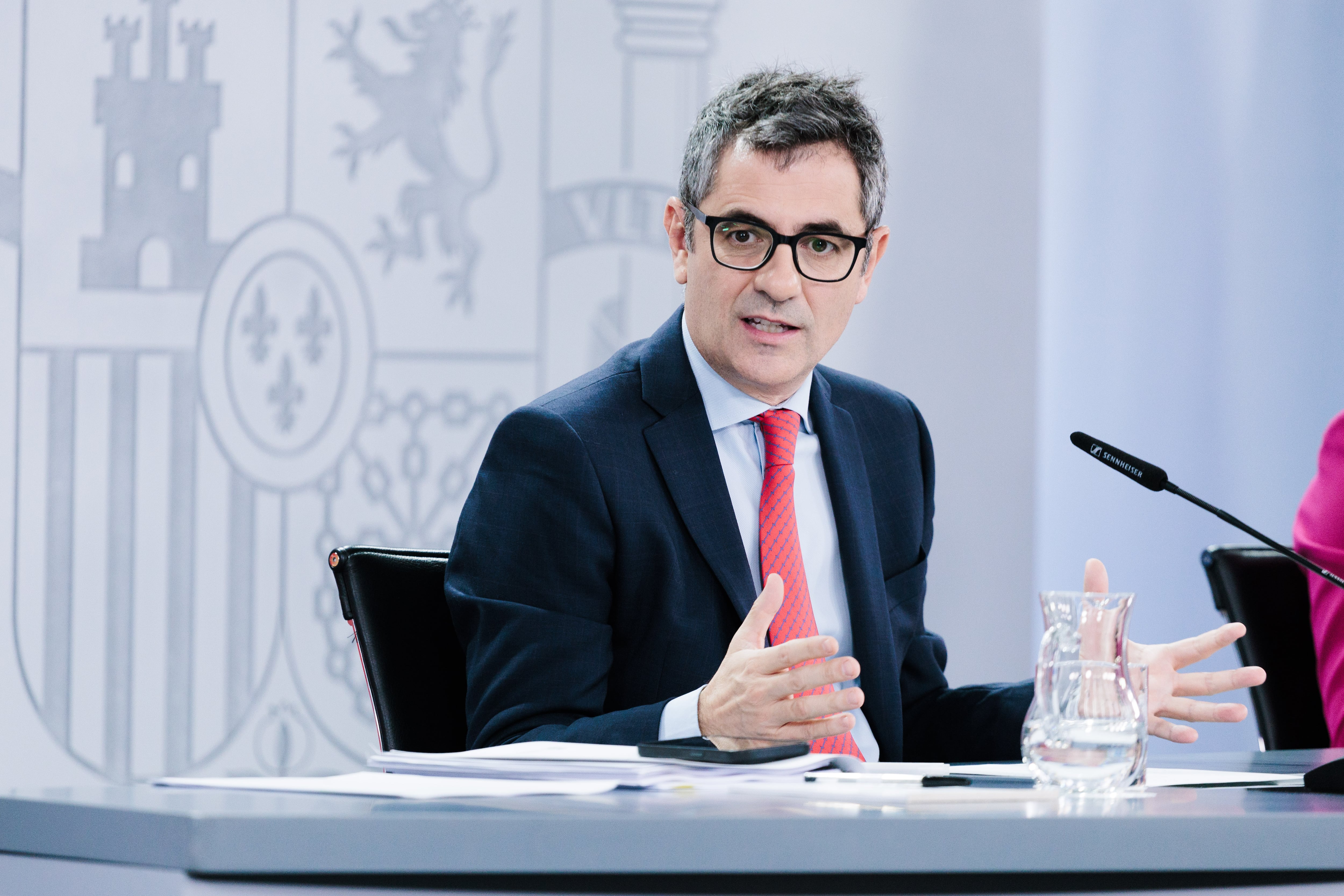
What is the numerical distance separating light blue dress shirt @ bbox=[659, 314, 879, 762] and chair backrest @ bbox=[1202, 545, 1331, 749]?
1.72 ft

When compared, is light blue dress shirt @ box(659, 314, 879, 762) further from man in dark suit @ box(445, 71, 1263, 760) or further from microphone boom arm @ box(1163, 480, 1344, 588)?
microphone boom arm @ box(1163, 480, 1344, 588)

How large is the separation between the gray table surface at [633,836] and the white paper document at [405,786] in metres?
0.02

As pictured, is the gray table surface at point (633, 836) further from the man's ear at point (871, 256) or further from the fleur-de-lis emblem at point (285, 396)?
the fleur-de-lis emblem at point (285, 396)

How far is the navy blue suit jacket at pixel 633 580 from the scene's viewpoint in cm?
146

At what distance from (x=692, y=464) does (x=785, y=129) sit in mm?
420

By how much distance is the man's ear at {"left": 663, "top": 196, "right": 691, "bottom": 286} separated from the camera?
1.82 meters

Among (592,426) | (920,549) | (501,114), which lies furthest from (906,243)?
(592,426)

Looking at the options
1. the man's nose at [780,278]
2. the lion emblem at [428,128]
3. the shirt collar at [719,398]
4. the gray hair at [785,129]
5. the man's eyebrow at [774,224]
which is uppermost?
Answer: the lion emblem at [428,128]

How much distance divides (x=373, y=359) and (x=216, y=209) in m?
0.40

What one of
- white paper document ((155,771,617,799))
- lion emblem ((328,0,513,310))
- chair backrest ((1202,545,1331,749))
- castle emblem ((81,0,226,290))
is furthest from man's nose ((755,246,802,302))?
castle emblem ((81,0,226,290))

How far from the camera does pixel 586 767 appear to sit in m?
1.01

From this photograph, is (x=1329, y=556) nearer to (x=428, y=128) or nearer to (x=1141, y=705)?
(x=1141, y=705)

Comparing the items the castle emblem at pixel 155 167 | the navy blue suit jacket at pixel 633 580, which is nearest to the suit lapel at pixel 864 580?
the navy blue suit jacket at pixel 633 580

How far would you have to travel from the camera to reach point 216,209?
2.72 m
